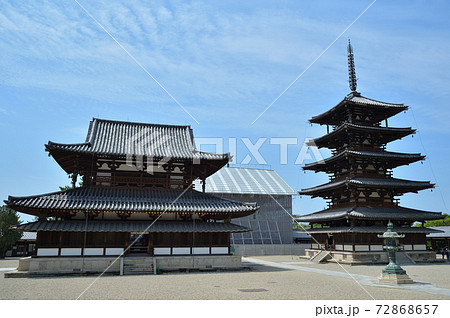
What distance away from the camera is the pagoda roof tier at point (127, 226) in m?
23.0

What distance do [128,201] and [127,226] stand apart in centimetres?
191

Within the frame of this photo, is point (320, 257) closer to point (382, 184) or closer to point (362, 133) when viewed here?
point (382, 184)

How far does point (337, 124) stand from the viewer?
42.7 meters

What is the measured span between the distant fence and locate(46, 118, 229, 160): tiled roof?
71.1 ft

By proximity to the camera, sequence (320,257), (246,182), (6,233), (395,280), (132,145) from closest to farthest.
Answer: (395,280)
(132,145)
(320,257)
(6,233)
(246,182)

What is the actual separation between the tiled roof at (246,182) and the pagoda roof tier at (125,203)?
82.0 ft

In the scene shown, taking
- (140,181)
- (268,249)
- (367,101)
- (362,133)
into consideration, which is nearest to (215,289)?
(140,181)

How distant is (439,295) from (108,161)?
24.2m

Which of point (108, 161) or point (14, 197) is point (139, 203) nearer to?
point (108, 161)

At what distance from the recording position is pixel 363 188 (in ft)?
119

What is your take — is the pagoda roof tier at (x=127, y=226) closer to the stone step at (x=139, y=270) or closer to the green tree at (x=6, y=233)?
the stone step at (x=139, y=270)

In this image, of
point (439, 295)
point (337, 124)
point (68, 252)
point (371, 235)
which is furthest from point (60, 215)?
point (337, 124)

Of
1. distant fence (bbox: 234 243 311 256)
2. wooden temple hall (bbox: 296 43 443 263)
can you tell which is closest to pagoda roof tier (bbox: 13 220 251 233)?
wooden temple hall (bbox: 296 43 443 263)

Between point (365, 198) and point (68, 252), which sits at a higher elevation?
point (365, 198)
